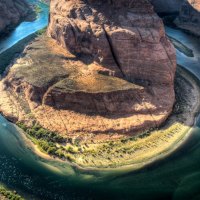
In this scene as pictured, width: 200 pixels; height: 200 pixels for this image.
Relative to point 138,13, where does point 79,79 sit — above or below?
below

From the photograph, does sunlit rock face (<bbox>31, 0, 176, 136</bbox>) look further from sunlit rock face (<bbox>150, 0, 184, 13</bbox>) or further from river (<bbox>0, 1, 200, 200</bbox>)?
sunlit rock face (<bbox>150, 0, 184, 13</bbox>)

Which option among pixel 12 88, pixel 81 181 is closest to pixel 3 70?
pixel 12 88

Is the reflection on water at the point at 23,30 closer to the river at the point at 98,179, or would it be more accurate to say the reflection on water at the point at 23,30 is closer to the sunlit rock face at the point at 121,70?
the sunlit rock face at the point at 121,70

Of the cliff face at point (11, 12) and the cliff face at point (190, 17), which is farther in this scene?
the cliff face at point (11, 12)

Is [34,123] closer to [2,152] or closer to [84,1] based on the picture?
[2,152]

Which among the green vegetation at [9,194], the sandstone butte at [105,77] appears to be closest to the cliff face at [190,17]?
the sandstone butte at [105,77]

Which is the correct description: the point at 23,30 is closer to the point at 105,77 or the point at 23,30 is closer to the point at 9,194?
the point at 105,77
